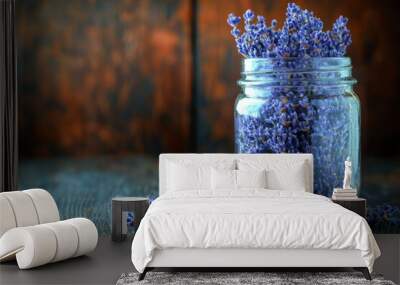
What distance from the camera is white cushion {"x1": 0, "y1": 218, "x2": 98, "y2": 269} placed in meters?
5.99

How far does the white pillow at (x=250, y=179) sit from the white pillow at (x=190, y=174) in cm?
28

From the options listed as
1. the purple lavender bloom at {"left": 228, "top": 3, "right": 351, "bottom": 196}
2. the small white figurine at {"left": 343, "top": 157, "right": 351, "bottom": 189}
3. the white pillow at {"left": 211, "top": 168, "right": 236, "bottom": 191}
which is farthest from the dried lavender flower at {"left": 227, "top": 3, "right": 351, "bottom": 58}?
the white pillow at {"left": 211, "top": 168, "right": 236, "bottom": 191}

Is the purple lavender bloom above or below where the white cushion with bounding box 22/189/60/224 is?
above

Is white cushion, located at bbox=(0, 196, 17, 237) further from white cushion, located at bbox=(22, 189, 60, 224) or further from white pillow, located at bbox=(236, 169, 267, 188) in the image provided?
white pillow, located at bbox=(236, 169, 267, 188)

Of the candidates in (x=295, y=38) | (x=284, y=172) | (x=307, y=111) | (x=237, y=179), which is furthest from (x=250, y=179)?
(x=295, y=38)

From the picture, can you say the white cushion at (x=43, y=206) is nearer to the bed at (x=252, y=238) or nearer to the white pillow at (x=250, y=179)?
the bed at (x=252, y=238)

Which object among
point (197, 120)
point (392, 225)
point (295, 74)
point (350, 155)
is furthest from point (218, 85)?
point (392, 225)

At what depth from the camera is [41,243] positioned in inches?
236

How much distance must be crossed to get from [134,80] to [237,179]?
1.79 metres

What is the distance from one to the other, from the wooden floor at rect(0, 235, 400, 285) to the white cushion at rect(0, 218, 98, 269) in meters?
0.08

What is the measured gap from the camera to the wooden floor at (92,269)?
5.70m

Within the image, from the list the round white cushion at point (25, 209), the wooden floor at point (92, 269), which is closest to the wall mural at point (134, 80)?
the wooden floor at point (92, 269)

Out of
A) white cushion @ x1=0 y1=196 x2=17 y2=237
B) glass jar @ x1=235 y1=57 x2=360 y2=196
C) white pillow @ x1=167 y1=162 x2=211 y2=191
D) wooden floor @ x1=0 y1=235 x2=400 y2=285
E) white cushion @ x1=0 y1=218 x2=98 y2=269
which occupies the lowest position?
wooden floor @ x1=0 y1=235 x2=400 y2=285

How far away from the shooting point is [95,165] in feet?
27.6
